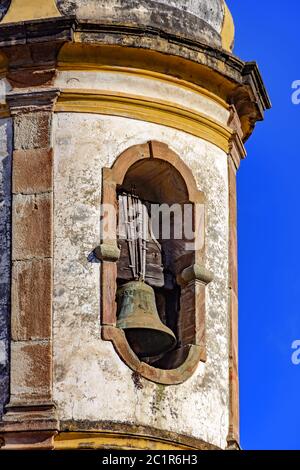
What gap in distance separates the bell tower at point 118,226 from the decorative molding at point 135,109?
12 mm

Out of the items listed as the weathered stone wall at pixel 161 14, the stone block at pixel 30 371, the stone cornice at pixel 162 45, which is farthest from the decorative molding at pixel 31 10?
the stone block at pixel 30 371

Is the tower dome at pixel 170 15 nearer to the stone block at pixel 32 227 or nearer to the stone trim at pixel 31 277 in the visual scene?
the stone trim at pixel 31 277

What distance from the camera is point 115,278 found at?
109ft

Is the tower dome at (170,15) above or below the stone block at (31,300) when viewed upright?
above

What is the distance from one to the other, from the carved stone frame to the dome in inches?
43.6

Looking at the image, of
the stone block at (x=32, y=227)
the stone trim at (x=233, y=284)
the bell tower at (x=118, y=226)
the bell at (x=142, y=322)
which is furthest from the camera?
the stone trim at (x=233, y=284)

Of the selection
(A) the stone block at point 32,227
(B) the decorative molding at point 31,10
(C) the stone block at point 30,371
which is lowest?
(C) the stone block at point 30,371

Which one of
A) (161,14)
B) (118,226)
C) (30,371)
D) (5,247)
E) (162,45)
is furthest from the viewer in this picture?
(161,14)

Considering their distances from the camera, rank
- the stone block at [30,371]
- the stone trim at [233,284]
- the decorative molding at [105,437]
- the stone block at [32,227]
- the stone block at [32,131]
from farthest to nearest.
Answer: the stone trim at [233,284] < the stone block at [32,131] < the stone block at [32,227] < the stone block at [30,371] < the decorative molding at [105,437]

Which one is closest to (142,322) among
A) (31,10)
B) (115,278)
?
(115,278)

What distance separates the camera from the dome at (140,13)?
3388 cm

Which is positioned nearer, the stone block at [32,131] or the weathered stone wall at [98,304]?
the weathered stone wall at [98,304]

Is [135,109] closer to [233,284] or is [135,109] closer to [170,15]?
[170,15]

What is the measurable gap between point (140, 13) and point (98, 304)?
2.78 metres
